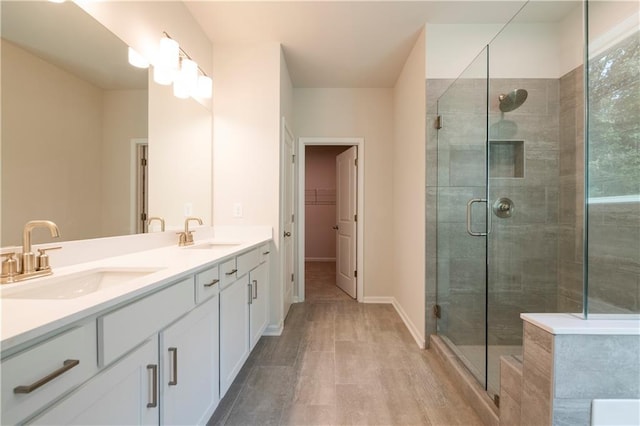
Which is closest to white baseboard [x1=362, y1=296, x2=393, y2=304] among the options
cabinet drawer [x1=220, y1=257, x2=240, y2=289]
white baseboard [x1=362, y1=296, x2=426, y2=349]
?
white baseboard [x1=362, y1=296, x2=426, y2=349]

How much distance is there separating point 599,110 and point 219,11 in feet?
8.67

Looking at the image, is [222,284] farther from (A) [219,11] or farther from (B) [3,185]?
(A) [219,11]

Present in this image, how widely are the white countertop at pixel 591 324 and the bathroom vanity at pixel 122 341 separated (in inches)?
54.3

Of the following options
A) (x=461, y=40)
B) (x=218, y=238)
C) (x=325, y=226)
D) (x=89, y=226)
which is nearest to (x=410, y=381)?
(x=218, y=238)

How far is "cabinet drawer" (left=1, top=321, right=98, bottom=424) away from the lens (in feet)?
1.71

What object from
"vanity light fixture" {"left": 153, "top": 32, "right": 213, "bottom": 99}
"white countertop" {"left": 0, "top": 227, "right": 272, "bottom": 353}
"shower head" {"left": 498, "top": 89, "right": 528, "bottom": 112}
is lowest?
"white countertop" {"left": 0, "top": 227, "right": 272, "bottom": 353}

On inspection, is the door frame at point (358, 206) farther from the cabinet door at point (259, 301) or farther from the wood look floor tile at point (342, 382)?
the cabinet door at point (259, 301)

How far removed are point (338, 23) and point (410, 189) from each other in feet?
5.24

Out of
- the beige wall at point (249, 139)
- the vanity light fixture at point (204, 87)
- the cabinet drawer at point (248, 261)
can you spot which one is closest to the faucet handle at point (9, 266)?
the cabinet drawer at point (248, 261)

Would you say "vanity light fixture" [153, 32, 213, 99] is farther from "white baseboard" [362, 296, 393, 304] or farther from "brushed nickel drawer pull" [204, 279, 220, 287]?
"white baseboard" [362, 296, 393, 304]

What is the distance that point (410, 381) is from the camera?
1.87 metres

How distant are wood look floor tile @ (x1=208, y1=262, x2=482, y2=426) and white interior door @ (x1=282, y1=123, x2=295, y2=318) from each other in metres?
0.40

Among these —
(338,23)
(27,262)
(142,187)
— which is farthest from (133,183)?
(338,23)

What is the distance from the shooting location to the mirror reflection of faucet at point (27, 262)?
0.94 metres
